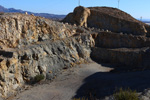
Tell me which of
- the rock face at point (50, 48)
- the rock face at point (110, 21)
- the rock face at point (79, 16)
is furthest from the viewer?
the rock face at point (79, 16)

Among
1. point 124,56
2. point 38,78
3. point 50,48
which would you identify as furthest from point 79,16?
point 38,78

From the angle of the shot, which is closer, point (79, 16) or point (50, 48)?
point (50, 48)

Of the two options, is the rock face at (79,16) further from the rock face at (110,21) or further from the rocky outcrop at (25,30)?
the rocky outcrop at (25,30)

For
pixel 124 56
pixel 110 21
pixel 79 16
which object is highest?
pixel 79 16

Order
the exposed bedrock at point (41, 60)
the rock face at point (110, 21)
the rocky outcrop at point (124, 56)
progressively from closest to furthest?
the exposed bedrock at point (41, 60), the rocky outcrop at point (124, 56), the rock face at point (110, 21)

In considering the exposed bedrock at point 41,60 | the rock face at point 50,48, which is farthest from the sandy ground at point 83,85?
the rock face at point 50,48

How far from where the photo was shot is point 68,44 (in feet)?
86.6

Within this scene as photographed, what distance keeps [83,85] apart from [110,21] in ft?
60.8

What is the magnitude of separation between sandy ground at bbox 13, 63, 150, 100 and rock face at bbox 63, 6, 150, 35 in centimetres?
1277

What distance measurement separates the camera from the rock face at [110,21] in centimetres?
3303

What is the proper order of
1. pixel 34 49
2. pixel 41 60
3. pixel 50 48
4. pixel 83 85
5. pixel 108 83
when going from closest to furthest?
pixel 108 83 → pixel 83 85 → pixel 34 49 → pixel 41 60 → pixel 50 48

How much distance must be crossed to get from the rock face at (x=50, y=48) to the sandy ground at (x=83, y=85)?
1540mm

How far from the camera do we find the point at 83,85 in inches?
785

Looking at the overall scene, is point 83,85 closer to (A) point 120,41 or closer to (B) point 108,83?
(B) point 108,83
